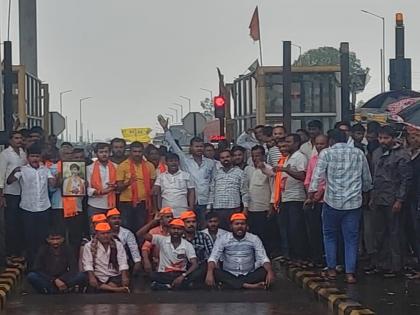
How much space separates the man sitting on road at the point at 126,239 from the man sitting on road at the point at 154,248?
0.13 metres

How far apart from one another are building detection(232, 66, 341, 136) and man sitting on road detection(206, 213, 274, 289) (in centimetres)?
748

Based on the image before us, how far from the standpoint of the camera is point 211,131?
36375 millimetres

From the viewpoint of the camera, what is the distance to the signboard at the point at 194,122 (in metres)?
27.0

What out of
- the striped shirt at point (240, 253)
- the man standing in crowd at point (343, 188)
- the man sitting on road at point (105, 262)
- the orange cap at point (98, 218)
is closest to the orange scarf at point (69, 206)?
the orange cap at point (98, 218)

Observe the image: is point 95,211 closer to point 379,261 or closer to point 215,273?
point 215,273

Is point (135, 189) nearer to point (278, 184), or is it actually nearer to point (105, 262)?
point (278, 184)

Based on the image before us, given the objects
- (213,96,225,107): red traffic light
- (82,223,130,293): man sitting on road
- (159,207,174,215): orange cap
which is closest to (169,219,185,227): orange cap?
(159,207,174,215): orange cap

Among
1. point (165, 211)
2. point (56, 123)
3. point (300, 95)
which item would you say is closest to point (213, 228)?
point (165, 211)

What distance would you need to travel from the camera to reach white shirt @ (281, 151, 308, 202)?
14031mm

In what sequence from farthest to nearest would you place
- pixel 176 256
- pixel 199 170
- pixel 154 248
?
pixel 199 170 → pixel 154 248 → pixel 176 256

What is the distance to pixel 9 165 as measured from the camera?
47.2ft

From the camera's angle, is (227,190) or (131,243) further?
(227,190)

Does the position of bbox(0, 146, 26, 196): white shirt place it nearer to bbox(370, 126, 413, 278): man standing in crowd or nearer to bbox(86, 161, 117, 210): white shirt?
bbox(86, 161, 117, 210): white shirt

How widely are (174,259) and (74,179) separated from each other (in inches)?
96.4
